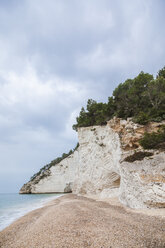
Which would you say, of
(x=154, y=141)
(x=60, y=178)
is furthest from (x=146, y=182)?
(x=60, y=178)

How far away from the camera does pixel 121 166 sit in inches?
425

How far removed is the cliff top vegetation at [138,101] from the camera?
52.6 ft

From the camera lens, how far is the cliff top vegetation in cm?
1605

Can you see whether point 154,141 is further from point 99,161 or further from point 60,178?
point 60,178

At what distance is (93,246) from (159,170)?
6.11m

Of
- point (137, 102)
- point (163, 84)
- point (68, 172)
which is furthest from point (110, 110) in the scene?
point (68, 172)

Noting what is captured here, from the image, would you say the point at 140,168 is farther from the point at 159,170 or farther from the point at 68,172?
the point at 68,172

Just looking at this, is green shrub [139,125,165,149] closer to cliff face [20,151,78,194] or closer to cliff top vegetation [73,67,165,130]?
cliff top vegetation [73,67,165,130]

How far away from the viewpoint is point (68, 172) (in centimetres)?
4203

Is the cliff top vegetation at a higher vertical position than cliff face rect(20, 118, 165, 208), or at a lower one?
higher

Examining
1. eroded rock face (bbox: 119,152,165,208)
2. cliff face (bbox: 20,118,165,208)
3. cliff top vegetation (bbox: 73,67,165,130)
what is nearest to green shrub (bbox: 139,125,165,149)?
cliff face (bbox: 20,118,165,208)

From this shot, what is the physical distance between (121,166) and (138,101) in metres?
13.0

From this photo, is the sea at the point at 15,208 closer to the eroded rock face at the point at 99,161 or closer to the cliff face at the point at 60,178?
the eroded rock face at the point at 99,161

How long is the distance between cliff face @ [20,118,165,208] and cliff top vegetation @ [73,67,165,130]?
6.32 ft
